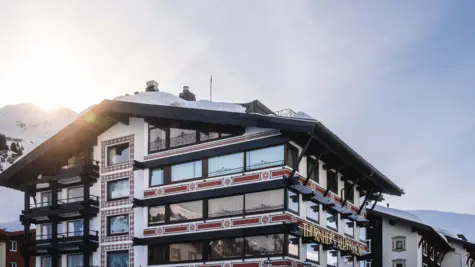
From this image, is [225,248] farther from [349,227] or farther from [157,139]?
[349,227]

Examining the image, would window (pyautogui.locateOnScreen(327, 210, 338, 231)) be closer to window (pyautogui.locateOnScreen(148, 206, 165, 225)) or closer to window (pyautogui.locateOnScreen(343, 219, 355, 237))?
window (pyautogui.locateOnScreen(343, 219, 355, 237))

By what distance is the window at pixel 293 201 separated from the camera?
31.9 metres

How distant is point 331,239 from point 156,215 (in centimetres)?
982

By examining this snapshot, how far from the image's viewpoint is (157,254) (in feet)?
119

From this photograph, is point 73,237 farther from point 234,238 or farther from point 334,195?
point 334,195

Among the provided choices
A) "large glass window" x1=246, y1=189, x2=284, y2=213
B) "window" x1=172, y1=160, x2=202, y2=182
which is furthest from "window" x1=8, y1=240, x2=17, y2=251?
"large glass window" x1=246, y1=189, x2=284, y2=213

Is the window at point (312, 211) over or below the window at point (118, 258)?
over

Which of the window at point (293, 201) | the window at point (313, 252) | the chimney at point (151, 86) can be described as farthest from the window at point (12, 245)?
the window at point (293, 201)

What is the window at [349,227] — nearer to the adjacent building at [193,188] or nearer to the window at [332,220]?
the adjacent building at [193,188]

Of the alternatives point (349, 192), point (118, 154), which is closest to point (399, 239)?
point (349, 192)

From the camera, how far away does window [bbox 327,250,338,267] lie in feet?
118

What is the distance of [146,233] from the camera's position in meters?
36.7

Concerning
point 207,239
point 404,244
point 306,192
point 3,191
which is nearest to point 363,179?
point 306,192

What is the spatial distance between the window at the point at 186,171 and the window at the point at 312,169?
5.86 meters
